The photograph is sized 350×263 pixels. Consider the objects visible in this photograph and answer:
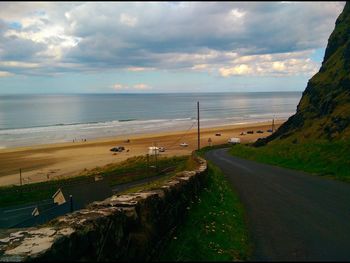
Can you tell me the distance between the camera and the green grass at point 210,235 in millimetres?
6090

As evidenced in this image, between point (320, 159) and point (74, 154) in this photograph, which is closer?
point (320, 159)

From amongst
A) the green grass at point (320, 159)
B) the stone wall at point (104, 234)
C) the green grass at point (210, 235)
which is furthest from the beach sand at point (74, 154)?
the stone wall at point (104, 234)

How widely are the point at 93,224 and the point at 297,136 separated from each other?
29.7m

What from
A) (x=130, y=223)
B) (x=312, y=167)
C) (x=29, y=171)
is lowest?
(x=29, y=171)

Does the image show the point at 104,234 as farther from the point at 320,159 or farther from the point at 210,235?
the point at 320,159

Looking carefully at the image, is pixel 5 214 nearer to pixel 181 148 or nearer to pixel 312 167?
pixel 312 167

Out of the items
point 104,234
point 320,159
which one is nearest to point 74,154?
point 320,159

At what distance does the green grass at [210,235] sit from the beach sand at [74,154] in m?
39.7

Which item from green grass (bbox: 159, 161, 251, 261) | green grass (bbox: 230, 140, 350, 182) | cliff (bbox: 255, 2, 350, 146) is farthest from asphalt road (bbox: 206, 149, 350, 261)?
cliff (bbox: 255, 2, 350, 146)

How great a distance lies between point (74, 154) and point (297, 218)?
5779 centimetres

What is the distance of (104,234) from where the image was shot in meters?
4.92

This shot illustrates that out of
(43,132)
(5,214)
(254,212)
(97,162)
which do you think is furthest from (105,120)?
(254,212)

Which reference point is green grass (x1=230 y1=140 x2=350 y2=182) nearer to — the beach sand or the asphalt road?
the asphalt road

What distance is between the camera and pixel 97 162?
5653 cm
